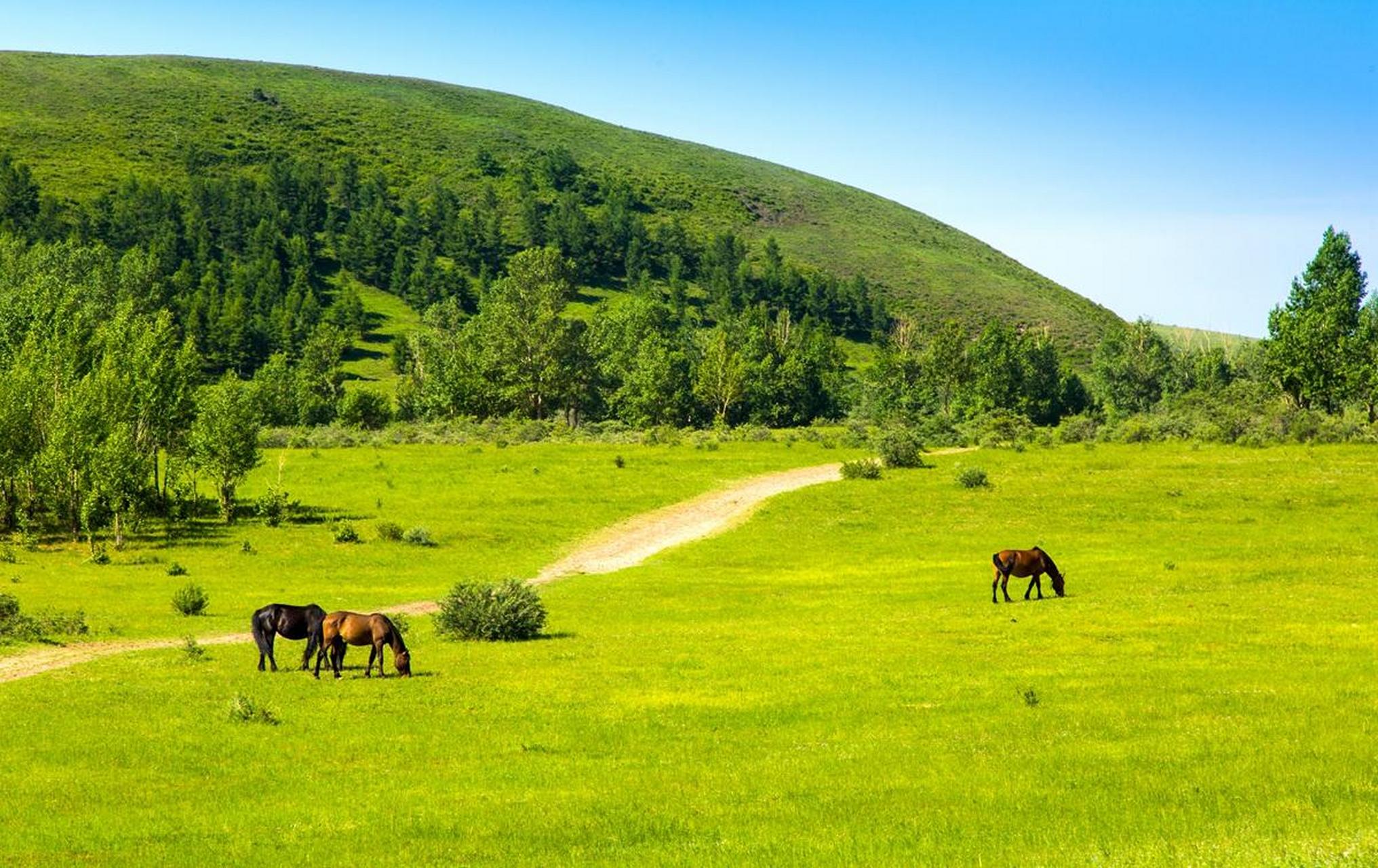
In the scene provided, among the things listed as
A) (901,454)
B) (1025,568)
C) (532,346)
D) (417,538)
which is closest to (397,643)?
(1025,568)

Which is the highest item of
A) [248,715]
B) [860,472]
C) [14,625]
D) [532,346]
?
[532,346]

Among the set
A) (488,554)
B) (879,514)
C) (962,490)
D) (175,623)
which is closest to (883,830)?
(175,623)

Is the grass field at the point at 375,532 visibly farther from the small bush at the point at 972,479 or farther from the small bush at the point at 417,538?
the small bush at the point at 972,479

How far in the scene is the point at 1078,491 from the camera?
63.2 meters

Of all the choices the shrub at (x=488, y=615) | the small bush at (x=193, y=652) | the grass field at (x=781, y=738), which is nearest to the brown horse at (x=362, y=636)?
the grass field at (x=781, y=738)

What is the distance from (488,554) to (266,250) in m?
165

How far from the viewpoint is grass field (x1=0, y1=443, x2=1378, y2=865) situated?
46.0 feet

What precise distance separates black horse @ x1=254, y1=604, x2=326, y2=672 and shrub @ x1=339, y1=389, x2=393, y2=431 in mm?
98052

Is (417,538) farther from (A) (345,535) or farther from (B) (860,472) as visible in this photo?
(B) (860,472)

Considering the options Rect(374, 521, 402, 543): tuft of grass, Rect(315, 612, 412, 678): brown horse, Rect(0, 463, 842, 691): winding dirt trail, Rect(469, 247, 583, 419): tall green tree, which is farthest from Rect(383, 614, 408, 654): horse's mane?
Rect(469, 247, 583, 419): tall green tree

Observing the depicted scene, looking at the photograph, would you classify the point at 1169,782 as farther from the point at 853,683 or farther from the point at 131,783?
the point at 131,783

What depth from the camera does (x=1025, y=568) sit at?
3647 centimetres

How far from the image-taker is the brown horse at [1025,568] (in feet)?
119

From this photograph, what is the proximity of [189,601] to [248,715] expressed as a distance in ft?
61.1
